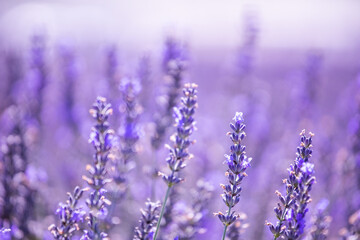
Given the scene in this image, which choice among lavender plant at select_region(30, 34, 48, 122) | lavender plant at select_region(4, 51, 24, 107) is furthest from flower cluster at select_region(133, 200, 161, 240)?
lavender plant at select_region(4, 51, 24, 107)

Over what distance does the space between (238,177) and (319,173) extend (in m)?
2.47

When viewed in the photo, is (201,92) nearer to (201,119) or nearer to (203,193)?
(201,119)

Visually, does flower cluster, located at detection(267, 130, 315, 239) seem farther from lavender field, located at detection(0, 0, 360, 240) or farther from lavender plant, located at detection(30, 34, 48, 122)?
lavender plant, located at detection(30, 34, 48, 122)

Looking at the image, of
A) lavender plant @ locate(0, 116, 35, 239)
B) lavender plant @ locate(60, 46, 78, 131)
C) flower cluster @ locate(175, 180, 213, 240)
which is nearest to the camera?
flower cluster @ locate(175, 180, 213, 240)

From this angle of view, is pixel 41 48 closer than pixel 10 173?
No

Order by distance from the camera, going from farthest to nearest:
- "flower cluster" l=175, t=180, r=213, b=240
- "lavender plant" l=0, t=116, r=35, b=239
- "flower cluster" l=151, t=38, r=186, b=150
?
"flower cluster" l=151, t=38, r=186, b=150
"lavender plant" l=0, t=116, r=35, b=239
"flower cluster" l=175, t=180, r=213, b=240

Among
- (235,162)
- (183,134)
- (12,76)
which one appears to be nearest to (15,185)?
(183,134)

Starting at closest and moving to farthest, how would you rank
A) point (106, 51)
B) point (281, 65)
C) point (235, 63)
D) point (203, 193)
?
point (203, 193)
point (106, 51)
point (235, 63)
point (281, 65)

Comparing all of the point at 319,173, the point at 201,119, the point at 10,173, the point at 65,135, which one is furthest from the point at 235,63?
the point at 10,173

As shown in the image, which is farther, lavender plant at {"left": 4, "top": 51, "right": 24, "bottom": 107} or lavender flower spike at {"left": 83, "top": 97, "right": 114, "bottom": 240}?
lavender plant at {"left": 4, "top": 51, "right": 24, "bottom": 107}

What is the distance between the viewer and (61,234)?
5.36 feet

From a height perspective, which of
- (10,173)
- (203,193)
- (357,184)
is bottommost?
(203,193)

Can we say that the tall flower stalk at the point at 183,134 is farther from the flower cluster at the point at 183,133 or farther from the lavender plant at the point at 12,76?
the lavender plant at the point at 12,76

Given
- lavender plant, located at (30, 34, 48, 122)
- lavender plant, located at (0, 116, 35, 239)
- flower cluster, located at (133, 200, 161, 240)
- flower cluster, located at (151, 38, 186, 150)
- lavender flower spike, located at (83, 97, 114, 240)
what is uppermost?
lavender plant, located at (30, 34, 48, 122)
